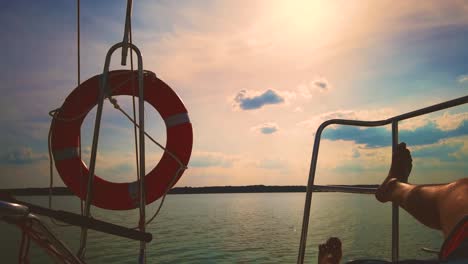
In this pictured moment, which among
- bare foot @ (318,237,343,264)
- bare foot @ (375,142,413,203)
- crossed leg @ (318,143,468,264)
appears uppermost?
bare foot @ (375,142,413,203)

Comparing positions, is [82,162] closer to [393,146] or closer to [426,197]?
[393,146]

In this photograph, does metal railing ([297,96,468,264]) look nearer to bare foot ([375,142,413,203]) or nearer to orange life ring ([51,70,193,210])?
bare foot ([375,142,413,203])

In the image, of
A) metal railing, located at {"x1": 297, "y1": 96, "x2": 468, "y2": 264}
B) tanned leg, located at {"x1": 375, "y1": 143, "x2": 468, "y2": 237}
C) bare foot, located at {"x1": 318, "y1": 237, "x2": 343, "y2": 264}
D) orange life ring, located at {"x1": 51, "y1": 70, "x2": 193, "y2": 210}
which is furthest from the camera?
orange life ring, located at {"x1": 51, "y1": 70, "x2": 193, "y2": 210}

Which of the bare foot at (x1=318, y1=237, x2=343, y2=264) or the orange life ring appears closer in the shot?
the bare foot at (x1=318, y1=237, x2=343, y2=264)

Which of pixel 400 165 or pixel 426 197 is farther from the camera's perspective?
pixel 400 165

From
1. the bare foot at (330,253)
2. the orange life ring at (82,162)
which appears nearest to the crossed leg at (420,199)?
the bare foot at (330,253)

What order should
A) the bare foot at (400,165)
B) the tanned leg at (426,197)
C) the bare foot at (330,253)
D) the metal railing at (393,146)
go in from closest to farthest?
the tanned leg at (426,197) → the metal railing at (393,146) → the bare foot at (400,165) → the bare foot at (330,253)

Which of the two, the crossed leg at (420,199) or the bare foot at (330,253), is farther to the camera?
the bare foot at (330,253)

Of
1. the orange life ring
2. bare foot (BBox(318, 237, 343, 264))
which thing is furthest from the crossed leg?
the orange life ring

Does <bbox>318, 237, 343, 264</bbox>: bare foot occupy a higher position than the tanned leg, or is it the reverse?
the tanned leg

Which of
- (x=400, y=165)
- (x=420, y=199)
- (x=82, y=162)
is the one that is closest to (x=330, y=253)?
(x=400, y=165)

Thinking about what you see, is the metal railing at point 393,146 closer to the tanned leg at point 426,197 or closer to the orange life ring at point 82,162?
the tanned leg at point 426,197

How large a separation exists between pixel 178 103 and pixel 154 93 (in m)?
0.18

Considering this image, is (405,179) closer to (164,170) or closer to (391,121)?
(391,121)
